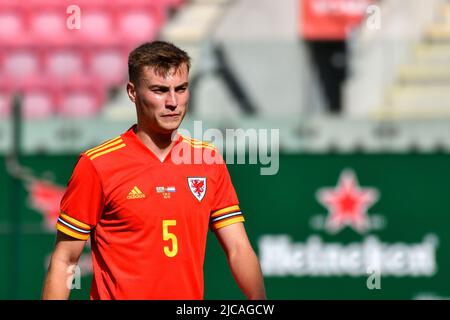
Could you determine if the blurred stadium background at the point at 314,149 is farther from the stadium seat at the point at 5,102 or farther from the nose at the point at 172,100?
the nose at the point at 172,100

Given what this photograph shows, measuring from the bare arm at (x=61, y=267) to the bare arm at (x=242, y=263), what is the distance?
0.59m

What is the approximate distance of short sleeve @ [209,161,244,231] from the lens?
4.93 meters

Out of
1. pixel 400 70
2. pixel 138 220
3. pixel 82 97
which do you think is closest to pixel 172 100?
pixel 138 220

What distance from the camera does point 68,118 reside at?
33.3 ft

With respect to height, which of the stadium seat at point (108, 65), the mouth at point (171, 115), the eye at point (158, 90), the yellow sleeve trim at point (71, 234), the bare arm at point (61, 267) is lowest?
the bare arm at point (61, 267)

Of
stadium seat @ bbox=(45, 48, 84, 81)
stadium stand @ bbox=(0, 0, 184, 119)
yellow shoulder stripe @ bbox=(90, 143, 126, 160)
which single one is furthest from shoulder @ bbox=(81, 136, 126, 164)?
stadium seat @ bbox=(45, 48, 84, 81)

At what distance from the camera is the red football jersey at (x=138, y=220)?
4727 millimetres

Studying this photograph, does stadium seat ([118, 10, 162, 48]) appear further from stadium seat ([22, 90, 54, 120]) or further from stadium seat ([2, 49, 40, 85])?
stadium seat ([22, 90, 54, 120])

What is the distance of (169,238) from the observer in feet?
15.5

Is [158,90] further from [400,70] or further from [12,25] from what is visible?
[12,25]

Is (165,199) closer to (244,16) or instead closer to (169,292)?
(169,292)

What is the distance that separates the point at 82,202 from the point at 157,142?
385mm

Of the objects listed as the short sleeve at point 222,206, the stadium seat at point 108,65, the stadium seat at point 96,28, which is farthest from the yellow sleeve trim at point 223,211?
the stadium seat at point 96,28
